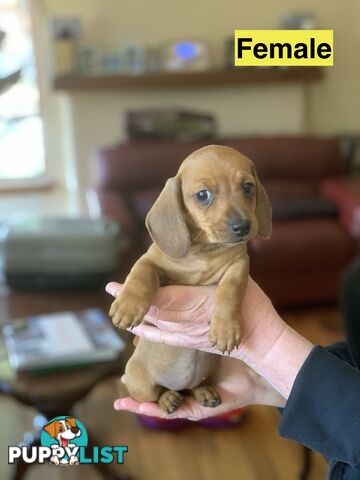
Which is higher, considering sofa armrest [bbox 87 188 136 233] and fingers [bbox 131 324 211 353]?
fingers [bbox 131 324 211 353]

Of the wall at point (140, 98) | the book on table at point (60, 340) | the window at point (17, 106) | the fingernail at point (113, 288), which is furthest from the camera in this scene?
the wall at point (140, 98)

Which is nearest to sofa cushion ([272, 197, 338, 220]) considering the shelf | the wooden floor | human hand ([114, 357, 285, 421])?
the wooden floor

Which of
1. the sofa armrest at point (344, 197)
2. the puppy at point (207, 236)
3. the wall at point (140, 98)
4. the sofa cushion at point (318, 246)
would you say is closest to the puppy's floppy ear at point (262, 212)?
the puppy at point (207, 236)

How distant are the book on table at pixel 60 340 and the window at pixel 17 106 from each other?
0.47 metres

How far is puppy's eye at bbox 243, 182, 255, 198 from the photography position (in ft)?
1.66

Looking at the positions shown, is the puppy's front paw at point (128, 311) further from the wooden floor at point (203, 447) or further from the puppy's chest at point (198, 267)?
the wooden floor at point (203, 447)

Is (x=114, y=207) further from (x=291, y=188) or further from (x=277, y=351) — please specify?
(x=277, y=351)

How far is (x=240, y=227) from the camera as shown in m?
0.49

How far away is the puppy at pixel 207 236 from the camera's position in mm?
500

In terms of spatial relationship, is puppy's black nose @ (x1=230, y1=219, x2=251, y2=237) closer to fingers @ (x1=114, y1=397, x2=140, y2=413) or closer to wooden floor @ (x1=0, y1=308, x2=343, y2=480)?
fingers @ (x1=114, y1=397, x2=140, y2=413)

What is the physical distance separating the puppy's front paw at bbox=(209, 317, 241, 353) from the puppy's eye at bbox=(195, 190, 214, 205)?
0.10 m

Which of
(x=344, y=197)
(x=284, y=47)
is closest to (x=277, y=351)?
(x=284, y=47)

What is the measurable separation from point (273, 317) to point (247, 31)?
0.26 metres

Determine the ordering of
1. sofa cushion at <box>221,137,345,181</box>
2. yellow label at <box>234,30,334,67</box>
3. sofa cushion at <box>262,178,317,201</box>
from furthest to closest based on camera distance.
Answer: sofa cushion at <box>221,137,345,181</box> < sofa cushion at <box>262,178,317,201</box> < yellow label at <box>234,30,334,67</box>
